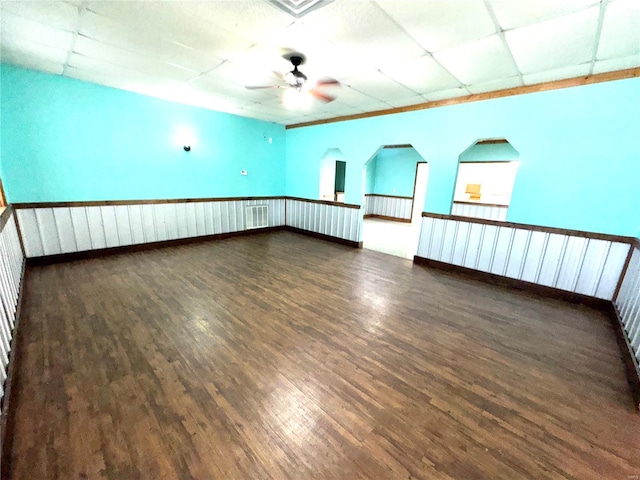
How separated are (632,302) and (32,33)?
22.2 ft

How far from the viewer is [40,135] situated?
3.77 metres

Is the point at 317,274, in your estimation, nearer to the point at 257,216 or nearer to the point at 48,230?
the point at 257,216

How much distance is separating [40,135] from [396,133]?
5730mm

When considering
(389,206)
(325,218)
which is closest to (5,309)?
(325,218)

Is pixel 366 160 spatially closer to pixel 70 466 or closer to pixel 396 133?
pixel 396 133

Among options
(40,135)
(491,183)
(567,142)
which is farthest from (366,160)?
(40,135)

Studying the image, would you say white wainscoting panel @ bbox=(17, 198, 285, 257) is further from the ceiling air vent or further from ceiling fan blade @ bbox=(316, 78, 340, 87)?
the ceiling air vent

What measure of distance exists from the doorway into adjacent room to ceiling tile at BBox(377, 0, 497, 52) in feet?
17.4

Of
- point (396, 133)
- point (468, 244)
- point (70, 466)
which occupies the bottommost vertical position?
point (70, 466)

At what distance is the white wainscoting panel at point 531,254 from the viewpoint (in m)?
3.29

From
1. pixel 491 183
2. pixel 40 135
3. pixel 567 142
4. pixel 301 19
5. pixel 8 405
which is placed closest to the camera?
pixel 8 405

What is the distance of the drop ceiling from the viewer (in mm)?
2012

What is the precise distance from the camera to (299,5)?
1.97 m

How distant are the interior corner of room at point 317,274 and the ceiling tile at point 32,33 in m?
1.32
